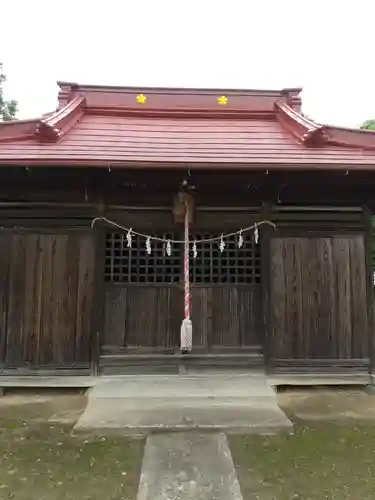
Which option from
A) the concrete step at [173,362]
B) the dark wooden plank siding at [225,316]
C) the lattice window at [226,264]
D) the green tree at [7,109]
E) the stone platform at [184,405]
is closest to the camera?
the stone platform at [184,405]

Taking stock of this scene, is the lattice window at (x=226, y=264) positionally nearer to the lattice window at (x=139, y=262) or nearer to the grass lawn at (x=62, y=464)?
the lattice window at (x=139, y=262)

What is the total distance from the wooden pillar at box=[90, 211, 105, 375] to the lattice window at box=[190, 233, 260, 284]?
1.31 metres

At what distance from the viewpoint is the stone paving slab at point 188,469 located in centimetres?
308

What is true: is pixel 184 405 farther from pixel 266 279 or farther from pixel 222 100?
pixel 222 100

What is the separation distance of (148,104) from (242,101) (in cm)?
185

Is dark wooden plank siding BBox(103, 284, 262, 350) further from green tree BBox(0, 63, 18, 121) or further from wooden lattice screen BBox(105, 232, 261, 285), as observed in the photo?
green tree BBox(0, 63, 18, 121)

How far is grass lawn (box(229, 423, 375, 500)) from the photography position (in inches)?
125

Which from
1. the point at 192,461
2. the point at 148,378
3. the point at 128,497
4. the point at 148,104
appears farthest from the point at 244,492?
the point at 148,104

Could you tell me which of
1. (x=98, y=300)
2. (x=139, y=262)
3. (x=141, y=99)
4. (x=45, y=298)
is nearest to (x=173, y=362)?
(x=98, y=300)

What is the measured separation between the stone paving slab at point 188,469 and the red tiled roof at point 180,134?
Result: 10.6 feet

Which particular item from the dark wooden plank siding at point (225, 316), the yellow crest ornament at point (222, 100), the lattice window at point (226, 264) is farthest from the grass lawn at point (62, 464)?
the yellow crest ornament at point (222, 100)

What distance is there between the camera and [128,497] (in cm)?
306

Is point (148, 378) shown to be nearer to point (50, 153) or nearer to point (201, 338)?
point (201, 338)

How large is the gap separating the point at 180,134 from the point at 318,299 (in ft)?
11.2
